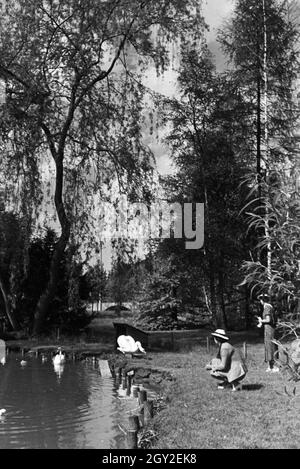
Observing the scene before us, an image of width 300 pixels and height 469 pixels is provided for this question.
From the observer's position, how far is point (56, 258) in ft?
65.9

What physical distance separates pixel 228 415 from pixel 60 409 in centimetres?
307

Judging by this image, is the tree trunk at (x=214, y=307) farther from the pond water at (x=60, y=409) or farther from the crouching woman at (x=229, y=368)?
the crouching woman at (x=229, y=368)

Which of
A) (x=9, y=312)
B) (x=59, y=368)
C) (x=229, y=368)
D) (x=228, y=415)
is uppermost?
(x=9, y=312)

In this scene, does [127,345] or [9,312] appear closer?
[127,345]

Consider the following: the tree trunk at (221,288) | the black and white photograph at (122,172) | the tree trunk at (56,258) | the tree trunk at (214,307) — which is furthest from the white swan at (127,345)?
the tree trunk at (221,288)

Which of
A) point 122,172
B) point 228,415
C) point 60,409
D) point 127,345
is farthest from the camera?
point 122,172

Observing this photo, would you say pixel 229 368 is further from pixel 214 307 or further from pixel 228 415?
pixel 214 307

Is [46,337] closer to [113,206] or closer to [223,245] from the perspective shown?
[113,206]

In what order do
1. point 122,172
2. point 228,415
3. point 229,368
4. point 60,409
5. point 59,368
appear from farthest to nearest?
point 122,172 → point 59,368 → point 229,368 → point 60,409 → point 228,415

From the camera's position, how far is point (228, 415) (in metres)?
7.00

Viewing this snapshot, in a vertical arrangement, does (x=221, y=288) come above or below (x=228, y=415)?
above

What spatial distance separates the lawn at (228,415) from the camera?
575 centimetres

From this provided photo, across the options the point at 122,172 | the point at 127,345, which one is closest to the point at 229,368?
the point at 127,345
